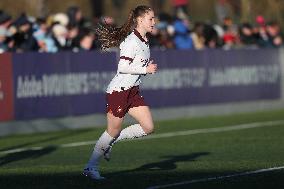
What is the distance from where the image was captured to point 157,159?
17141mm

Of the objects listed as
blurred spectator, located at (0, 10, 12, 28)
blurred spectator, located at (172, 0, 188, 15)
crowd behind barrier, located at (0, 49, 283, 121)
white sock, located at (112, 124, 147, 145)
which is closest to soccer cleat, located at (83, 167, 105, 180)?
white sock, located at (112, 124, 147, 145)

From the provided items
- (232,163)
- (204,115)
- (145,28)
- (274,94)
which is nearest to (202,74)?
(204,115)

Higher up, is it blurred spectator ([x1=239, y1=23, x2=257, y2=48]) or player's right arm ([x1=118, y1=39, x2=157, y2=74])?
blurred spectator ([x1=239, y1=23, x2=257, y2=48])

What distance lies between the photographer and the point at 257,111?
98.1ft

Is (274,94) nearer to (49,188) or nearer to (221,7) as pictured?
(221,7)

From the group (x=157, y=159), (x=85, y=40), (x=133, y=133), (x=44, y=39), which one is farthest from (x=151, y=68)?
(x=85, y=40)

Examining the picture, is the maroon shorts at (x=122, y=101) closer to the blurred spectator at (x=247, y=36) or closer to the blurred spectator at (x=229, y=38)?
the blurred spectator at (x=229, y=38)

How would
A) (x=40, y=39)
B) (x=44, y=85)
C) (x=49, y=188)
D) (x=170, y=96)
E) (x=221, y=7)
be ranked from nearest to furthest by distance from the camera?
(x=49, y=188) → (x=44, y=85) → (x=40, y=39) → (x=170, y=96) → (x=221, y=7)

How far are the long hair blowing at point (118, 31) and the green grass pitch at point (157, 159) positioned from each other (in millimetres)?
1668

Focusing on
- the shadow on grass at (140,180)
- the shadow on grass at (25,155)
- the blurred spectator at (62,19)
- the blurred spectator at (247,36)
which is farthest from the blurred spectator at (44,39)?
the shadow on grass at (140,180)

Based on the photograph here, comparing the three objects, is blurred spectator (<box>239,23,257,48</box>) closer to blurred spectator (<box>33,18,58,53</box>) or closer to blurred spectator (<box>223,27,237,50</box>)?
blurred spectator (<box>223,27,237,50</box>)

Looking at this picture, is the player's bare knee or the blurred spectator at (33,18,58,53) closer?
the player's bare knee

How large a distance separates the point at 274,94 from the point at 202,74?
3.39m

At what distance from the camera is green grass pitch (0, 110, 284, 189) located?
13783mm
